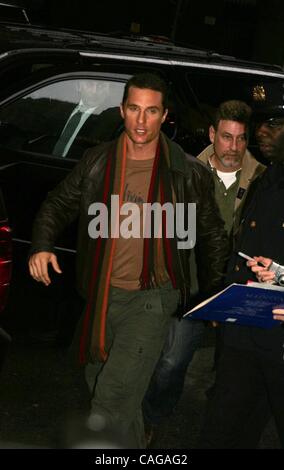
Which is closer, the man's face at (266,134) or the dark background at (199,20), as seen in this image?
the man's face at (266,134)

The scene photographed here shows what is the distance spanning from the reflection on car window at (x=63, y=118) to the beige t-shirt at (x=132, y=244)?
1.47m

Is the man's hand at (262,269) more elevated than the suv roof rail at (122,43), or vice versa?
the suv roof rail at (122,43)

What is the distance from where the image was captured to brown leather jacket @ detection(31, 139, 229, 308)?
4.48 meters

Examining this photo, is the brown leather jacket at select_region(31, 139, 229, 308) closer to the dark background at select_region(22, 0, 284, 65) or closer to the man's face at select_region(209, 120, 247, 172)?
the man's face at select_region(209, 120, 247, 172)

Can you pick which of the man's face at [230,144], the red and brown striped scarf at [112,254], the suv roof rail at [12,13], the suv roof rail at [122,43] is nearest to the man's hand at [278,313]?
the red and brown striped scarf at [112,254]

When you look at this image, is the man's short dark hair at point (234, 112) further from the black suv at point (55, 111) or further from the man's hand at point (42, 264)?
the man's hand at point (42, 264)

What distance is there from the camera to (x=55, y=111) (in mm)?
5895

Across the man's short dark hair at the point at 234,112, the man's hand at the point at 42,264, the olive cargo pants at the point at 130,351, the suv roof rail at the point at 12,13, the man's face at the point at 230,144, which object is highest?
the suv roof rail at the point at 12,13

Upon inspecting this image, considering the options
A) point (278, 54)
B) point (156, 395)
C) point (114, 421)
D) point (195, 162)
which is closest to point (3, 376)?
point (156, 395)

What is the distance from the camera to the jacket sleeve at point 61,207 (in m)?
4.47

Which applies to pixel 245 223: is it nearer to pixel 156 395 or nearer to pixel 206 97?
pixel 156 395

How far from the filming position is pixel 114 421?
441cm

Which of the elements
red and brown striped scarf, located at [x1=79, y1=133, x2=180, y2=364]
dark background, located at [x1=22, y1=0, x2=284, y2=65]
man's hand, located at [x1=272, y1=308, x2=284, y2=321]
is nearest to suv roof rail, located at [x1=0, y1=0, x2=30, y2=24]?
red and brown striped scarf, located at [x1=79, y1=133, x2=180, y2=364]

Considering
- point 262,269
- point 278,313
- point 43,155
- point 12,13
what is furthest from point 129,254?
point 12,13
